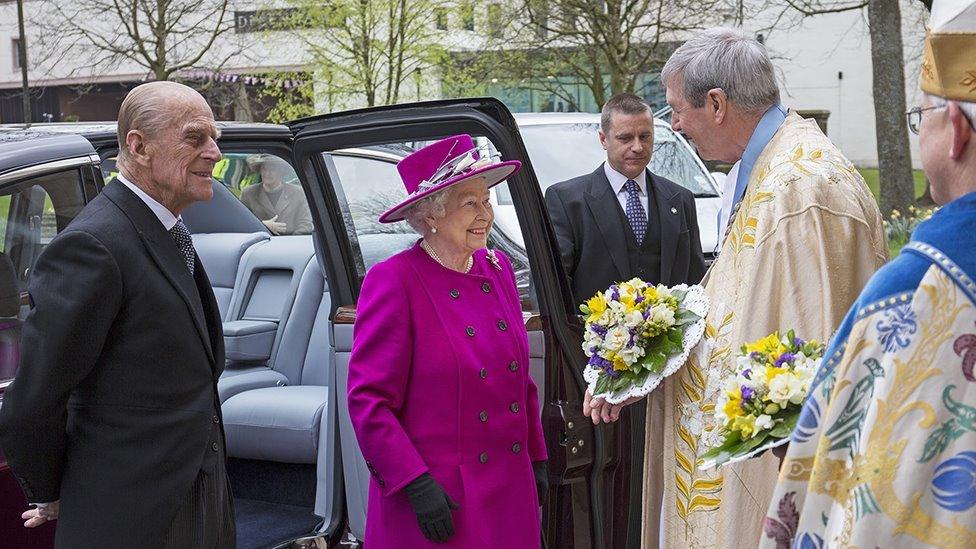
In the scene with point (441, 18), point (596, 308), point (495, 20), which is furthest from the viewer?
point (441, 18)

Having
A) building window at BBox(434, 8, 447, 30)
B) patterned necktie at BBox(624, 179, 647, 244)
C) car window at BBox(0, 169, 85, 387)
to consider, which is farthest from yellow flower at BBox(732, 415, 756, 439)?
building window at BBox(434, 8, 447, 30)

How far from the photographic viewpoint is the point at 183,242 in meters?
3.27

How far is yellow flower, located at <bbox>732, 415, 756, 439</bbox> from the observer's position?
228 centimetres

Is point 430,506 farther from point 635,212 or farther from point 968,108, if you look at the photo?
point 635,212

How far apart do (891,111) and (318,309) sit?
A: 11774mm

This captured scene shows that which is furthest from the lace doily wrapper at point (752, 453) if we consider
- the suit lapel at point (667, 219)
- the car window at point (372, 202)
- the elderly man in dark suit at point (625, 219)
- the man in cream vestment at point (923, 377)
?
the suit lapel at point (667, 219)

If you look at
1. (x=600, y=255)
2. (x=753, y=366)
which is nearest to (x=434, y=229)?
(x=753, y=366)

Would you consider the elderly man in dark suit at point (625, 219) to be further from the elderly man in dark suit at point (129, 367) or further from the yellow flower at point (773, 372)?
the yellow flower at point (773, 372)

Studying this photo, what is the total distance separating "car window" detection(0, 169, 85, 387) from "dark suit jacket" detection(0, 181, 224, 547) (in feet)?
2.36

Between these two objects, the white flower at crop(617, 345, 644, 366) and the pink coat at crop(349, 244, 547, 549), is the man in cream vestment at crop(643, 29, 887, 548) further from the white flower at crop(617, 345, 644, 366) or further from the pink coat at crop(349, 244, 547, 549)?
the pink coat at crop(349, 244, 547, 549)

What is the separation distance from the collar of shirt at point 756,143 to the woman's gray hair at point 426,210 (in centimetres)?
91

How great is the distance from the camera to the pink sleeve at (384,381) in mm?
3418

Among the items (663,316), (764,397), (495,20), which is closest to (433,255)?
(663,316)

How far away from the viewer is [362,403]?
3.48 m
